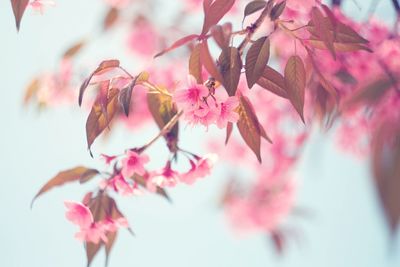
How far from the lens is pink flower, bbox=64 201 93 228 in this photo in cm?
78

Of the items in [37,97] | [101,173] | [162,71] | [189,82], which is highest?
[189,82]

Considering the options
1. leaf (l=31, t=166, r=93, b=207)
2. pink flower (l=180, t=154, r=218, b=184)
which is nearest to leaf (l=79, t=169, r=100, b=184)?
leaf (l=31, t=166, r=93, b=207)

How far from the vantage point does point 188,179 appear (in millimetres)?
828

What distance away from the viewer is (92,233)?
79cm

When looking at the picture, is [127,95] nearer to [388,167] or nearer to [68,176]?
[68,176]

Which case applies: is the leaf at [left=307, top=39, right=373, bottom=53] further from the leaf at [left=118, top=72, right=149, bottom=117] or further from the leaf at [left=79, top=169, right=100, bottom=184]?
the leaf at [left=79, top=169, right=100, bottom=184]

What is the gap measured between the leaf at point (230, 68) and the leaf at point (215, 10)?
45 millimetres

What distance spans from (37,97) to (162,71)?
511 millimetres

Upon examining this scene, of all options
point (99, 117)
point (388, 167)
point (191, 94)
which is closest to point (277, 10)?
point (191, 94)

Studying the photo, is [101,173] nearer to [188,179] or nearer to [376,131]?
[188,179]

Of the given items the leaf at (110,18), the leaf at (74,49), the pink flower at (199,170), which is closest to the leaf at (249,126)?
the pink flower at (199,170)

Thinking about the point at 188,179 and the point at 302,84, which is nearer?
the point at 302,84

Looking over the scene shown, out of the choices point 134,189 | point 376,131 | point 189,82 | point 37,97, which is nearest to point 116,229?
point 134,189

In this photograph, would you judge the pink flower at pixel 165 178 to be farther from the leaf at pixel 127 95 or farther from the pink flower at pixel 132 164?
the leaf at pixel 127 95
